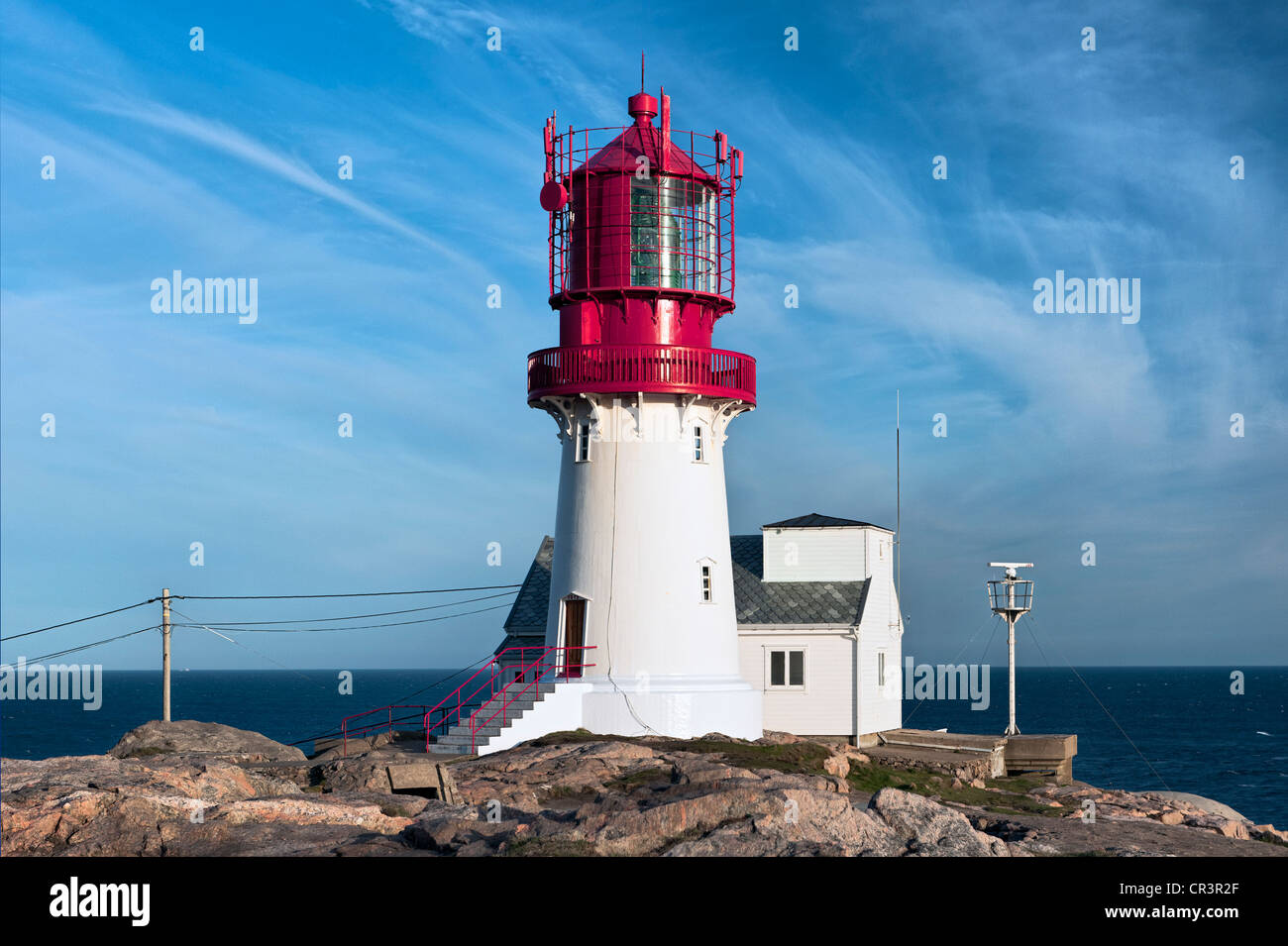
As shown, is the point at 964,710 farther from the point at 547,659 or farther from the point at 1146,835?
the point at 1146,835

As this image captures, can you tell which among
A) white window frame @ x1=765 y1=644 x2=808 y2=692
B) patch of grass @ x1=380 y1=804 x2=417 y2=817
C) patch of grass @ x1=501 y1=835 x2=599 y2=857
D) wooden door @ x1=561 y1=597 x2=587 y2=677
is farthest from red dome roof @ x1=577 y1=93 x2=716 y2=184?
patch of grass @ x1=501 y1=835 x2=599 y2=857

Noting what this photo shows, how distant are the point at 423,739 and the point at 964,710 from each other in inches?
4067

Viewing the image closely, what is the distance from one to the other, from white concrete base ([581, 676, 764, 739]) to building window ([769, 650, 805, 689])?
177 inches

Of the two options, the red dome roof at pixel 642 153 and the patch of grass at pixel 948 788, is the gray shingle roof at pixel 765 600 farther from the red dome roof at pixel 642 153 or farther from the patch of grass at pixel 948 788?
the red dome roof at pixel 642 153

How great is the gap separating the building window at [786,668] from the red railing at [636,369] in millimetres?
7603

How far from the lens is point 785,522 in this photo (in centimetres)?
3831

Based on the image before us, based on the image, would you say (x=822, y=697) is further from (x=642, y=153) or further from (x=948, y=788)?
(x=642, y=153)

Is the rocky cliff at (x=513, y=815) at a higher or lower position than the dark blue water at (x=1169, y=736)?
higher

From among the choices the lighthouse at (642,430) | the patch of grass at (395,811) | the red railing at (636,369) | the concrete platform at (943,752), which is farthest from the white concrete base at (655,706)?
the patch of grass at (395,811)

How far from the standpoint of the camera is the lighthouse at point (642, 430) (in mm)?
31484

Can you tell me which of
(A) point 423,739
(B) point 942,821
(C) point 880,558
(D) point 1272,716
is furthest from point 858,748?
(D) point 1272,716

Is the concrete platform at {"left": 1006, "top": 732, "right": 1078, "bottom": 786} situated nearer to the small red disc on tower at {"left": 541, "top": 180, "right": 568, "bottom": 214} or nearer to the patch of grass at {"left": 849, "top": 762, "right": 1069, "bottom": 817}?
the patch of grass at {"left": 849, "top": 762, "right": 1069, "bottom": 817}

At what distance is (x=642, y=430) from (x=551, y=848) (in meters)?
18.6
